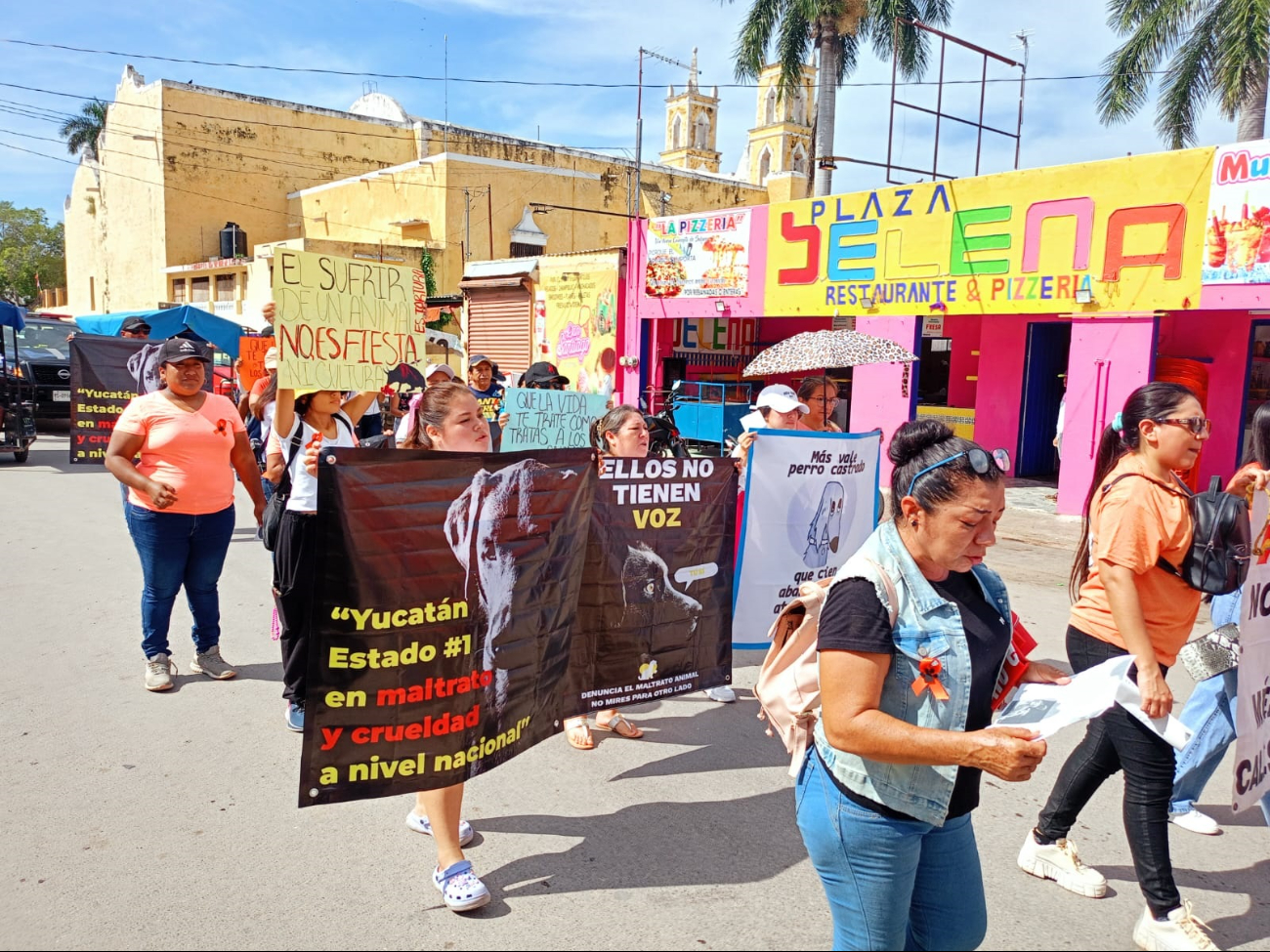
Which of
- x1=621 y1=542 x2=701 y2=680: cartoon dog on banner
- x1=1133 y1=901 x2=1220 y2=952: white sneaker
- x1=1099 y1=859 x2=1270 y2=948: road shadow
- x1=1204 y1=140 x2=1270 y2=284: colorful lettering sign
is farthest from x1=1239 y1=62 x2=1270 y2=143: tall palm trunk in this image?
x1=1133 y1=901 x2=1220 y2=952: white sneaker

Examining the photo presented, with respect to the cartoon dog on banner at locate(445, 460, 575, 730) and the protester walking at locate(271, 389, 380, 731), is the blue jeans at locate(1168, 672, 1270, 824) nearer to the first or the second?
the cartoon dog on banner at locate(445, 460, 575, 730)

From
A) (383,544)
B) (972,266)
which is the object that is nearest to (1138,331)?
(972,266)

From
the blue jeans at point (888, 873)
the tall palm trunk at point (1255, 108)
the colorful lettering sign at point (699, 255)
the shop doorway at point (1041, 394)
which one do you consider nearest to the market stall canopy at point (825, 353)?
the blue jeans at point (888, 873)

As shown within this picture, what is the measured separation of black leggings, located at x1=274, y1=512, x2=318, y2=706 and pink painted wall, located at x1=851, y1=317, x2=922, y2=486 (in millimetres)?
10607

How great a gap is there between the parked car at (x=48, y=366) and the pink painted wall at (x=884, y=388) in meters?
14.0

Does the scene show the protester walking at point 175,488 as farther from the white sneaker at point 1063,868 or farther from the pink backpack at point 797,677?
the white sneaker at point 1063,868

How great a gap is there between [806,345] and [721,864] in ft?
17.1

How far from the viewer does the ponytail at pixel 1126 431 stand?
3176 mm

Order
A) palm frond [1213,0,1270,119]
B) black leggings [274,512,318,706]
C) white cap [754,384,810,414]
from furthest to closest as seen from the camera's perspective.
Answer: palm frond [1213,0,1270,119], white cap [754,384,810,414], black leggings [274,512,318,706]

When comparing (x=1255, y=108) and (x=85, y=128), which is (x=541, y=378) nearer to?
(x=1255, y=108)

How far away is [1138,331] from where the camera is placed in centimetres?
1149

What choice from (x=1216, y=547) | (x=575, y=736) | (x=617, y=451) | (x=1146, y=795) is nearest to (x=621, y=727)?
(x=575, y=736)

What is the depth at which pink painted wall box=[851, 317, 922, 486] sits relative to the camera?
1395 cm

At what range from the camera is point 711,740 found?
15.8 feet
